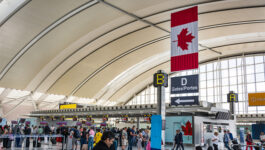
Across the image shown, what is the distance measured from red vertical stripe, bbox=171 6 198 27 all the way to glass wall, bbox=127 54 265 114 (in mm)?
27508

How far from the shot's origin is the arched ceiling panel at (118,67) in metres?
38.0

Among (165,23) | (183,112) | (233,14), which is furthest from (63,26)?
(233,14)

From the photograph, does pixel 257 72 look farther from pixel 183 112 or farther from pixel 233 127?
pixel 183 112

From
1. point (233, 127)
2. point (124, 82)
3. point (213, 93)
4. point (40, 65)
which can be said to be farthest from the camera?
point (124, 82)

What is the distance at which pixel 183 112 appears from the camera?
1914 centimetres

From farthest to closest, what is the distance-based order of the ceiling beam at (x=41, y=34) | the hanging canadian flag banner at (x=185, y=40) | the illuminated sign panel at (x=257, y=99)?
the illuminated sign panel at (x=257, y=99) < the ceiling beam at (x=41, y=34) < the hanging canadian flag banner at (x=185, y=40)

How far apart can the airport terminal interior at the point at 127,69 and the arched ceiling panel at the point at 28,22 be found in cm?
10

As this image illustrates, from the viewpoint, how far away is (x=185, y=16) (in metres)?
12.5

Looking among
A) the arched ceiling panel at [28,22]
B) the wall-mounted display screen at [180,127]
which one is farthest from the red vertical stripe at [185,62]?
the arched ceiling panel at [28,22]

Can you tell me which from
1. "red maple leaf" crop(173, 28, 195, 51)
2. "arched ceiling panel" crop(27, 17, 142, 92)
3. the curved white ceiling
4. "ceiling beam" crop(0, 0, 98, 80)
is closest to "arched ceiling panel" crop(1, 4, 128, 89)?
the curved white ceiling

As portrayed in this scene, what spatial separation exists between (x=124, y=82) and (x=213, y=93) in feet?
54.3

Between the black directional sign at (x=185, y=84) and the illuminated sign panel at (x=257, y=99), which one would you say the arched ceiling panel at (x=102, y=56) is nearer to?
the illuminated sign panel at (x=257, y=99)

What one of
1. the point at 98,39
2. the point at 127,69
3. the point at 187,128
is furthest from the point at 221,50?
the point at 187,128

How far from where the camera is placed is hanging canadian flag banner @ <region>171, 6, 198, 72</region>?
1177 cm
